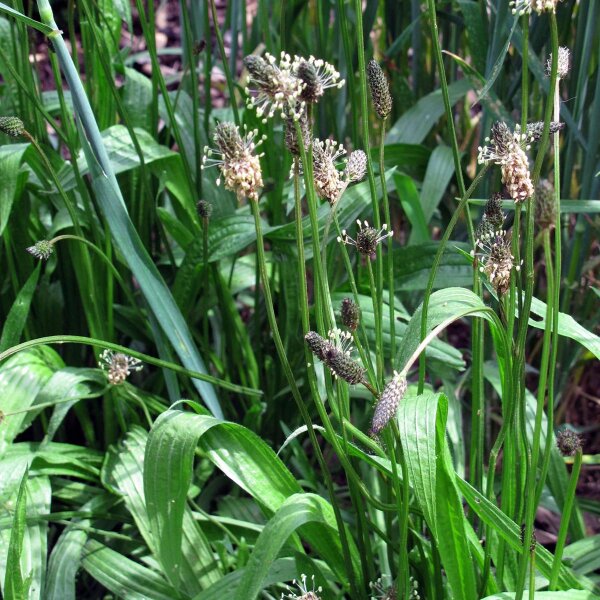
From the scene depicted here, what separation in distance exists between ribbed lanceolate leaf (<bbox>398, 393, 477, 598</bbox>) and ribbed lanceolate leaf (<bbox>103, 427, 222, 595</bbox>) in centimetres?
46

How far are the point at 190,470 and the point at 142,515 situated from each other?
0.38m

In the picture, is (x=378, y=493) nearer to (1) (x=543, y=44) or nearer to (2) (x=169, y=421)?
(2) (x=169, y=421)

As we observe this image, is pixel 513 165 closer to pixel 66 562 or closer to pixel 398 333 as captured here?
pixel 398 333

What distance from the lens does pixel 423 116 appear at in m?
2.10

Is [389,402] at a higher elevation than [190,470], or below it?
higher

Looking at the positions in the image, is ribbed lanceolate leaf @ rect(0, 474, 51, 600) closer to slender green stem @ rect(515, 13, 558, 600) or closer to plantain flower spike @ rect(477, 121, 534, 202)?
slender green stem @ rect(515, 13, 558, 600)

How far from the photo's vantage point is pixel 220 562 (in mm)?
1562

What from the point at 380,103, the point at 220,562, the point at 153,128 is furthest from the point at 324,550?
the point at 153,128

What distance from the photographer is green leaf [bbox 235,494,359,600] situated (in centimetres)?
111

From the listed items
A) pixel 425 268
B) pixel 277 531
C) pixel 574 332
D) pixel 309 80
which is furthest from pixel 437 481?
pixel 425 268

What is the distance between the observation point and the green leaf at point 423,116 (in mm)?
2076

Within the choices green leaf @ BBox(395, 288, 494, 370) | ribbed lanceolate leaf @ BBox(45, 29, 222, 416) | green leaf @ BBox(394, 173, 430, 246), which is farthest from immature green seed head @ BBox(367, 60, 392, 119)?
green leaf @ BBox(394, 173, 430, 246)

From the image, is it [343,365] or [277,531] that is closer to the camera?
[343,365]

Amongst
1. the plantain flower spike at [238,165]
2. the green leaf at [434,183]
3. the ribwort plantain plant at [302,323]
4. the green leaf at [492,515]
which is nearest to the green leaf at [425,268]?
the ribwort plantain plant at [302,323]
